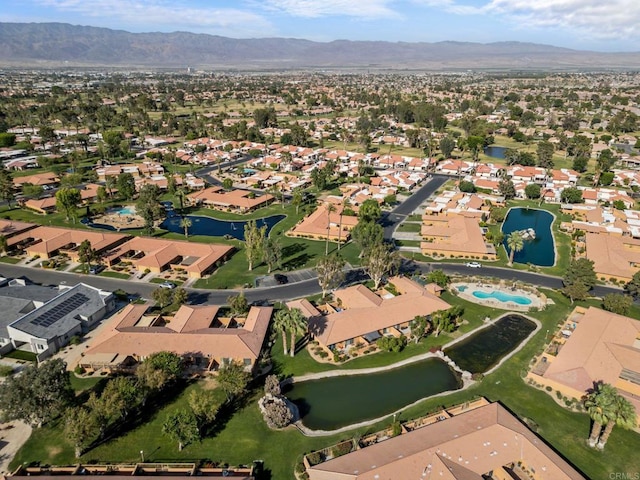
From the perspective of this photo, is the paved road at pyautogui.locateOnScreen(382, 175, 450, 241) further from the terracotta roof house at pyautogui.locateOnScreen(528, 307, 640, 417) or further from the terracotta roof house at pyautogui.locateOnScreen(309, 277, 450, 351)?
the terracotta roof house at pyautogui.locateOnScreen(528, 307, 640, 417)

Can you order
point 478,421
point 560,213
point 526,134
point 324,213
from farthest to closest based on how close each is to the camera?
→ point 526,134, point 560,213, point 324,213, point 478,421

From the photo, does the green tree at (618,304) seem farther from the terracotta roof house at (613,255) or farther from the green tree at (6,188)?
the green tree at (6,188)

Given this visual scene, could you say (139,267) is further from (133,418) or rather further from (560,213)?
(560,213)

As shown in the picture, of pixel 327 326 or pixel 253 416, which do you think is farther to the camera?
pixel 327 326

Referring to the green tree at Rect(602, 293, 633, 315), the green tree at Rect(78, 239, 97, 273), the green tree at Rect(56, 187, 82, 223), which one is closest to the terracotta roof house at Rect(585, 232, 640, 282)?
the green tree at Rect(602, 293, 633, 315)

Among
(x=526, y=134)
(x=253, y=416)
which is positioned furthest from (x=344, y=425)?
(x=526, y=134)

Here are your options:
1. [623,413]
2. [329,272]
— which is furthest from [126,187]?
[623,413]
